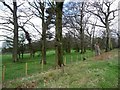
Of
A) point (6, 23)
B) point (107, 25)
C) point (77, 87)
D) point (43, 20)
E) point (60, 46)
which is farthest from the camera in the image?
point (107, 25)

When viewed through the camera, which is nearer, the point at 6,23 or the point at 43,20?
the point at 43,20

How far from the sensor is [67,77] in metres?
11.7

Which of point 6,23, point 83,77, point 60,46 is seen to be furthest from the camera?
point 6,23

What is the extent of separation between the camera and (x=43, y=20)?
31.3 m

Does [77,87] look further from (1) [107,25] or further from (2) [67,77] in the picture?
(1) [107,25]

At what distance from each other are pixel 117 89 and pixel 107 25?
30.8 m

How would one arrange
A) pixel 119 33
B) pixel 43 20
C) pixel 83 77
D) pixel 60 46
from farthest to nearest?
1. pixel 119 33
2. pixel 43 20
3. pixel 60 46
4. pixel 83 77

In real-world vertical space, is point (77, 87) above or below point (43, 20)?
below

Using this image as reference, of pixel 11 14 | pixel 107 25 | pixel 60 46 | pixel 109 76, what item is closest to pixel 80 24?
pixel 107 25

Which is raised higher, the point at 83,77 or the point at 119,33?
the point at 119,33

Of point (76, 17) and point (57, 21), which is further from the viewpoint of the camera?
point (76, 17)

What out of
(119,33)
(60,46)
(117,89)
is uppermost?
(119,33)

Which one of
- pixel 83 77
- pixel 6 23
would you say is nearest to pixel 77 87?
pixel 83 77

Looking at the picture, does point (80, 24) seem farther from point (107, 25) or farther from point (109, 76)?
point (109, 76)
